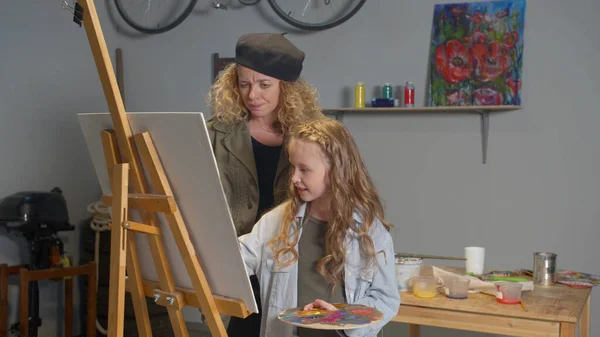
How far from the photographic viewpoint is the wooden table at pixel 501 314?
7.39 ft

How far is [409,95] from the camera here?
4.18 meters

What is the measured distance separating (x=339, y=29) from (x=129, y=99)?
5.10 ft

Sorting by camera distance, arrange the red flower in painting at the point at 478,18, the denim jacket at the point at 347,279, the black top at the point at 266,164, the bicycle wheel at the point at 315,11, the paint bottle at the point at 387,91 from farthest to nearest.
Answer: the bicycle wheel at the point at 315,11
the paint bottle at the point at 387,91
the red flower in painting at the point at 478,18
the black top at the point at 266,164
the denim jacket at the point at 347,279

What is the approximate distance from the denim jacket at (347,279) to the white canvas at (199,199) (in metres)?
0.18

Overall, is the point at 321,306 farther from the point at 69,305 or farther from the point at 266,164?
the point at 69,305

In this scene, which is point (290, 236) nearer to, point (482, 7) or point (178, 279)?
point (178, 279)

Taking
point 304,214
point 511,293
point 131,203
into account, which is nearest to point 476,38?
point 511,293

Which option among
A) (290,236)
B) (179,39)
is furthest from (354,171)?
(179,39)

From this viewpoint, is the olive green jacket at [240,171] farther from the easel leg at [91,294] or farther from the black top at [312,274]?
the easel leg at [91,294]

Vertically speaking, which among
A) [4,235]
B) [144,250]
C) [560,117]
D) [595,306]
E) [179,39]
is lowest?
[595,306]

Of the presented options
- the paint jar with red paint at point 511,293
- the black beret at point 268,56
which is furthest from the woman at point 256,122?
the paint jar with red paint at point 511,293

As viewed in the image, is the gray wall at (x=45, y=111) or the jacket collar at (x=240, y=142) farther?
the gray wall at (x=45, y=111)

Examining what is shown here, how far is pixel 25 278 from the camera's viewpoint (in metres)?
3.90

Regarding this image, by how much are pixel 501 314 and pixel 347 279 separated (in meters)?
0.68
